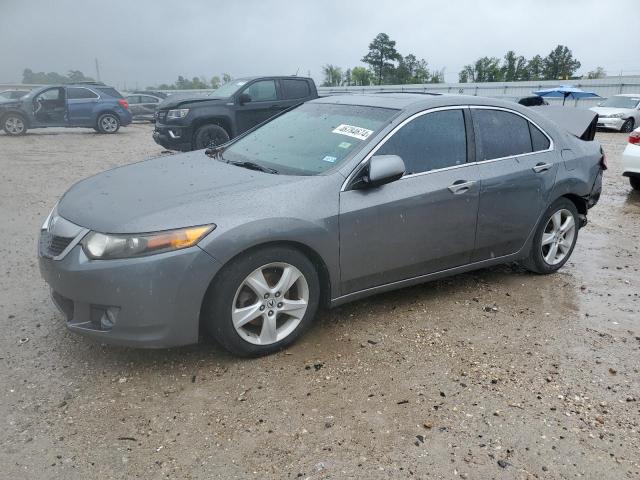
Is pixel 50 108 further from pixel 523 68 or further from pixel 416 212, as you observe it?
pixel 523 68

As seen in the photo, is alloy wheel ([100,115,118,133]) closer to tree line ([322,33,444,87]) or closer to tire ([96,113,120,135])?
tire ([96,113,120,135])

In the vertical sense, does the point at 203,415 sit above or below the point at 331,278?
below

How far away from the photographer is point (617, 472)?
94.8 inches

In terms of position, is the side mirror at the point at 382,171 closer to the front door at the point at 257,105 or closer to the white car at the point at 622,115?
the front door at the point at 257,105

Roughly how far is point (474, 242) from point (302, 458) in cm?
232

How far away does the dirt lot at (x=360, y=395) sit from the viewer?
2436 mm

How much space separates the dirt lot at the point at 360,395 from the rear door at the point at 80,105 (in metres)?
13.9

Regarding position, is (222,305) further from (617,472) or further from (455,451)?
(617,472)

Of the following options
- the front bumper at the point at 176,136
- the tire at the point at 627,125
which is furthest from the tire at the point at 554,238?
the tire at the point at 627,125

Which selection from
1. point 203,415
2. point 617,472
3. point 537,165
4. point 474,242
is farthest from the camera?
point 537,165

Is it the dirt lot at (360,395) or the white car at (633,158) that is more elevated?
the white car at (633,158)

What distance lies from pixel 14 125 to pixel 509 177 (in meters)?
16.6

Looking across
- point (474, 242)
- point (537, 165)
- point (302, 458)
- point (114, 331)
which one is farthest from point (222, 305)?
point (537, 165)

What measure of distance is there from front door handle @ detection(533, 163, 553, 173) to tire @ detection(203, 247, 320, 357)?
222 cm
